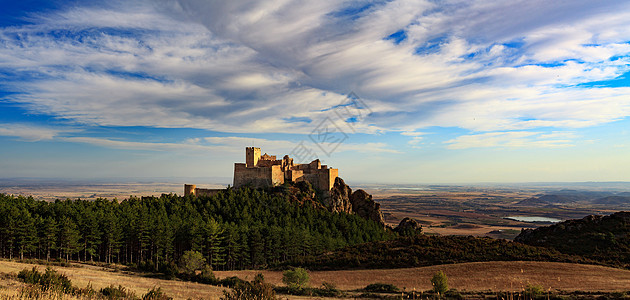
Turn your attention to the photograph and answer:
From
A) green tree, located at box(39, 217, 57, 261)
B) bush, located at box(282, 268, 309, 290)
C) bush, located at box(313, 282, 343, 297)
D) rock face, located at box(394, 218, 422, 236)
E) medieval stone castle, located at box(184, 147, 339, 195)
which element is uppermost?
medieval stone castle, located at box(184, 147, 339, 195)

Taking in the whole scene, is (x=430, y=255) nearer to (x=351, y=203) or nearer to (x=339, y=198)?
(x=339, y=198)

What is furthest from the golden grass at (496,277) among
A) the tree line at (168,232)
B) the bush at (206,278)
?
the tree line at (168,232)

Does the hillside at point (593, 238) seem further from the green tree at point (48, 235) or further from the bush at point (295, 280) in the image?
the green tree at point (48, 235)

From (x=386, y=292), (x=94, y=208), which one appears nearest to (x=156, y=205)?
(x=94, y=208)

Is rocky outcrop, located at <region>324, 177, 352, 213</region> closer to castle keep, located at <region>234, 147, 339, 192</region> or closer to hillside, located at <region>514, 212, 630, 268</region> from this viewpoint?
castle keep, located at <region>234, 147, 339, 192</region>

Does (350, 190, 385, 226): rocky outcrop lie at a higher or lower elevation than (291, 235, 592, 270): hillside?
higher

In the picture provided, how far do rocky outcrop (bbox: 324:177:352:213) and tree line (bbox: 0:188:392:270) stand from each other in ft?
34.0

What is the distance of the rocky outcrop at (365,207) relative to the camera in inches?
3241

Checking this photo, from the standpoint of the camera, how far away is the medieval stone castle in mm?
76750

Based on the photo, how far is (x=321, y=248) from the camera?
188ft

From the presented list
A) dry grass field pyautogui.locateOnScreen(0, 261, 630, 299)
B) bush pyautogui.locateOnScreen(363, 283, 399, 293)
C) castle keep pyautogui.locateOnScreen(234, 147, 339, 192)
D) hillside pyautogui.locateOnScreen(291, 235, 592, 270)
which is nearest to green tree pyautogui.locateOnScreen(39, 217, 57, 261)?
dry grass field pyautogui.locateOnScreen(0, 261, 630, 299)

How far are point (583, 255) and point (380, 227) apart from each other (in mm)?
37570

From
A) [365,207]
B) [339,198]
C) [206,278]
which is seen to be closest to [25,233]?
[206,278]

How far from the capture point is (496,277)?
32406mm
